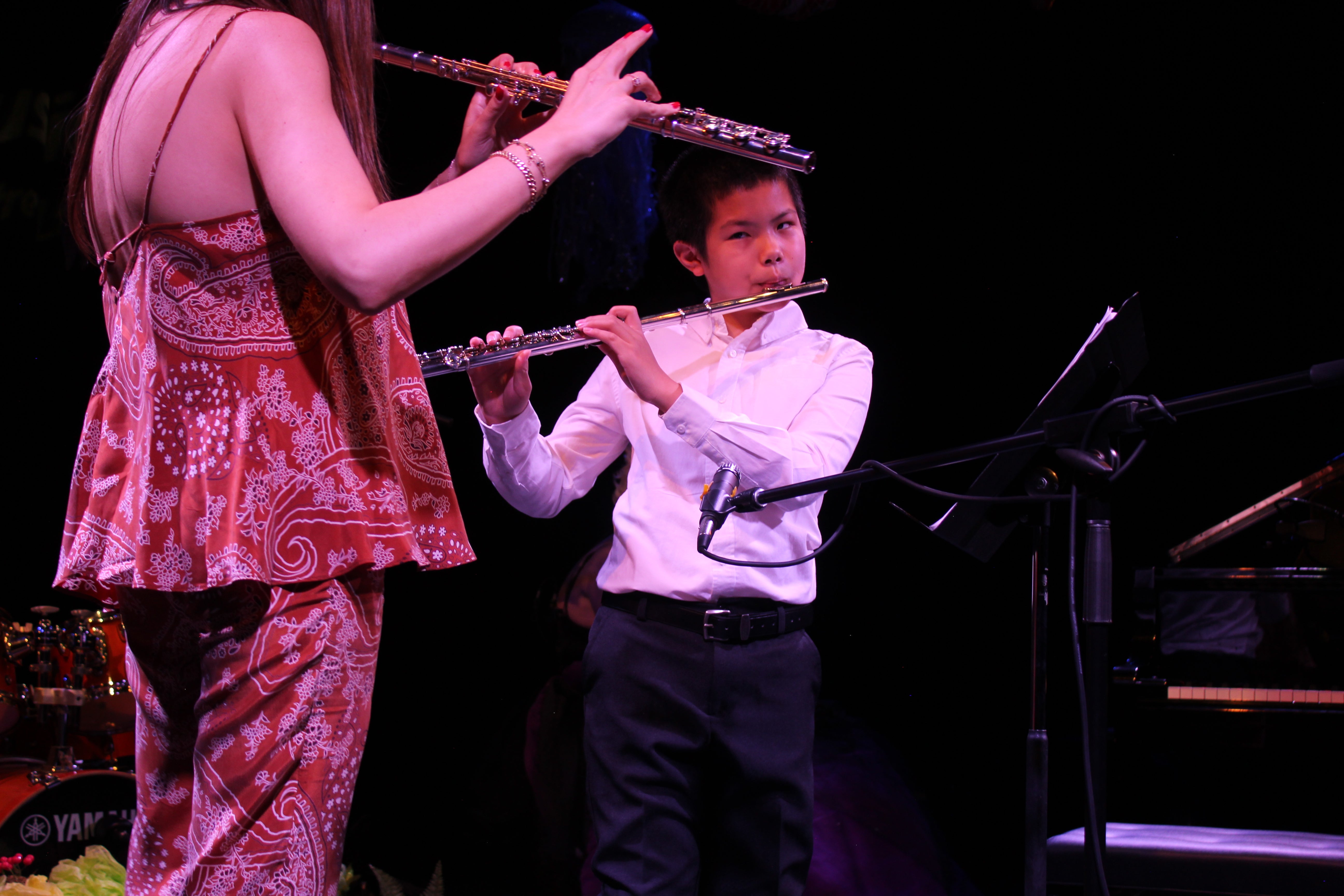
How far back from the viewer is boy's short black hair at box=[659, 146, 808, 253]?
2.00 metres

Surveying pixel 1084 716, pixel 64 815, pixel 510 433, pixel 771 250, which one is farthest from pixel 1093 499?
pixel 64 815

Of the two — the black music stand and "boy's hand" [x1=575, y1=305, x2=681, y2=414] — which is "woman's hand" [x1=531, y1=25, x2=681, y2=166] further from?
the black music stand

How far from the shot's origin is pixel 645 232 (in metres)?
3.44

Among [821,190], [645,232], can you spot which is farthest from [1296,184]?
[645,232]

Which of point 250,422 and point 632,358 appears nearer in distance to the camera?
point 250,422

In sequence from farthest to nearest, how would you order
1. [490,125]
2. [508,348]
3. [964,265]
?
[964,265]
[508,348]
[490,125]

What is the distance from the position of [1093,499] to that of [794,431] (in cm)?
68

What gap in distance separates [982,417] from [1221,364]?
0.87 meters

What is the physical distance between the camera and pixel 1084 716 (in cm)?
121

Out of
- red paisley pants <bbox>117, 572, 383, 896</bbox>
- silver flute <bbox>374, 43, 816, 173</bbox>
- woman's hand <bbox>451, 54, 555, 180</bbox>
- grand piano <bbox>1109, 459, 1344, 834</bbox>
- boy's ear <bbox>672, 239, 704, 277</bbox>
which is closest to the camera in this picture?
red paisley pants <bbox>117, 572, 383, 896</bbox>

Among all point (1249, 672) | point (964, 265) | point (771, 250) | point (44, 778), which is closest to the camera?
point (771, 250)

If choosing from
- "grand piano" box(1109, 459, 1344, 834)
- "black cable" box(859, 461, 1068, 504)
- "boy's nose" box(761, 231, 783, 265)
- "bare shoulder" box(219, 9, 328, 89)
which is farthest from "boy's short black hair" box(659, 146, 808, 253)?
"grand piano" box(1109, 459, 1344, 834)

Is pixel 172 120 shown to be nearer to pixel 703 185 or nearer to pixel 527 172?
pixel 527 172

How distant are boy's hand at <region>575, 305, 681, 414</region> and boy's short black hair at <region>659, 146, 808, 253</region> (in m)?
0.49
